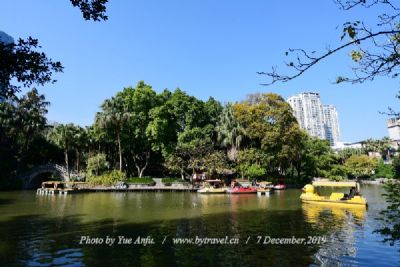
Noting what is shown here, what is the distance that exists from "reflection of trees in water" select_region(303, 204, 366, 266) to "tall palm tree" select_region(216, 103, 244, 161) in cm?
2869

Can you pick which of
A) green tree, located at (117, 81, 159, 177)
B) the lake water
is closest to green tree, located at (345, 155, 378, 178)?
green tree, located at (117, 81, 159, 177)

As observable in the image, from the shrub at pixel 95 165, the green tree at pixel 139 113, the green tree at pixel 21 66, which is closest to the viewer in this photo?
the green tree at pixel 21 66

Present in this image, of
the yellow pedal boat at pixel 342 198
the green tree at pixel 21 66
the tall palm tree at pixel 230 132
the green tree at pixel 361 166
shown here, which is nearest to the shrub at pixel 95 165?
the tall palm tree at pixel 230 132

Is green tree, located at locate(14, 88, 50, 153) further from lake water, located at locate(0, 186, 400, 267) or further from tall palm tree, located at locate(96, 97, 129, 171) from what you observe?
lake water, located at locate(0, 186, 400, 267)

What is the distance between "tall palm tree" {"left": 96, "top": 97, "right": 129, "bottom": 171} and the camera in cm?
5628

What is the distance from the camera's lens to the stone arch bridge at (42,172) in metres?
59.9

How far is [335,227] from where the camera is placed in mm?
19828

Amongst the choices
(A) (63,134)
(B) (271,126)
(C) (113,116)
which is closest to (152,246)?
(C) (113,116)

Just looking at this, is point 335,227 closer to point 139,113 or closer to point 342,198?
point 342,198

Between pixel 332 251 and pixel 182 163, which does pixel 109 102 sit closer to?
pixel 182 163

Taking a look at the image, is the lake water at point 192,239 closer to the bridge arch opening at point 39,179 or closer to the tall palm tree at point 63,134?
the tall palm tree at point 63,134

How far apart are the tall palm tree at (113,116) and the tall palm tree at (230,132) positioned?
17.1 metres

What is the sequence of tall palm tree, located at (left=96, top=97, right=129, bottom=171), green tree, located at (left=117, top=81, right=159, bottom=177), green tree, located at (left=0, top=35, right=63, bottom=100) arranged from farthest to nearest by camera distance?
green tree, located at (left=117, top=81, right=159, bottom=177), tall palm tree, located at (left=96, top=97, right=129, bottom=171), green tree, located at (left=0, top=35, right=63, bottom=100)

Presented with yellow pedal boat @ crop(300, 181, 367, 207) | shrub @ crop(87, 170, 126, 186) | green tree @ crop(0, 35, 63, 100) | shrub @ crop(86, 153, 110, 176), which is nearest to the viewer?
green tree @ crop(0, 35, 63, 100)
